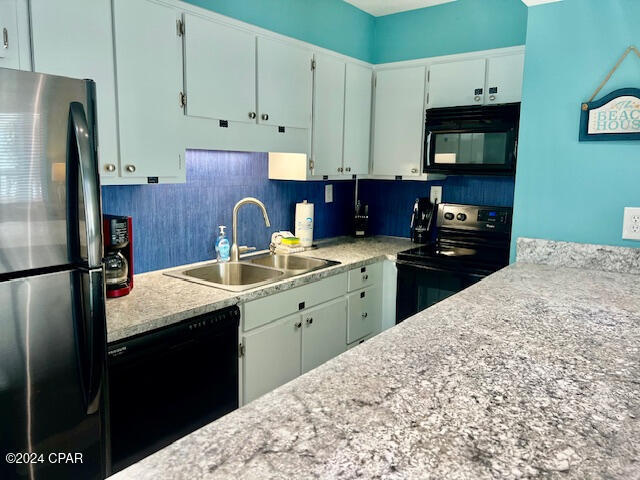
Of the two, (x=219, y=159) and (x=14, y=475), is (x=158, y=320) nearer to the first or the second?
(x=14, y=475)

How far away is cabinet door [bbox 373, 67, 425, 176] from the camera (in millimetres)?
3512

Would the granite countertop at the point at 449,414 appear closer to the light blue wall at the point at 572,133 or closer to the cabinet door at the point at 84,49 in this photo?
the light blue wall at the point at 572,133

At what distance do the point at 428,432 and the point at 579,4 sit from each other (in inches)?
79.0

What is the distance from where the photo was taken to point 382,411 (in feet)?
3.03

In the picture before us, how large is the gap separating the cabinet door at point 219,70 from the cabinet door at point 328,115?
23.2 inches

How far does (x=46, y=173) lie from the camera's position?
1.44 m

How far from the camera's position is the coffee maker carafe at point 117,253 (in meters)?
2.06

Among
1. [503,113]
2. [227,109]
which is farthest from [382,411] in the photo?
[503,113]

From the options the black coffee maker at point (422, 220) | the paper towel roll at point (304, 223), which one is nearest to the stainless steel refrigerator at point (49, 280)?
the paper towel roll at point (304, 223)

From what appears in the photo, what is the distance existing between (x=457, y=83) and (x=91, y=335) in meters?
2.73

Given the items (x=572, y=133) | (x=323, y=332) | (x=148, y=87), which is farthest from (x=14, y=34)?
(x=572, y=133)

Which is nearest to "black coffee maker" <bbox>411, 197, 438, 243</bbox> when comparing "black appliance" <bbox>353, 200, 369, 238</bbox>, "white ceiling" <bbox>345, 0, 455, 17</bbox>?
"black appliance" <bbox>353, 200, 369, 238</bbox>

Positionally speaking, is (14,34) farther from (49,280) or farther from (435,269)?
(435,269)

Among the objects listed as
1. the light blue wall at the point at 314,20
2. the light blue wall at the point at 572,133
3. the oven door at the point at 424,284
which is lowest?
the oven door at the point at 424,284
